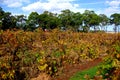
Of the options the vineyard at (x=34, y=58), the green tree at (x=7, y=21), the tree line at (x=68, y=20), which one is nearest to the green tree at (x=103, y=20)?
the tree line at (x=68, y=20)

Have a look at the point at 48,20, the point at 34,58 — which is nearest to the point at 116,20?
the point at 48,20

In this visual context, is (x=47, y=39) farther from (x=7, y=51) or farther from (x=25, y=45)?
(x=7, y=51)

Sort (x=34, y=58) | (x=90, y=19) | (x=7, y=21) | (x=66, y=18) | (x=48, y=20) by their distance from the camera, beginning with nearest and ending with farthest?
(x=34, y=58) < (x=7, y=21) < (x=48, y=20) < (x=66, y=18) < (x=90, y=19)

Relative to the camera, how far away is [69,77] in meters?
12.1

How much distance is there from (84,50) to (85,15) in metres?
59.9

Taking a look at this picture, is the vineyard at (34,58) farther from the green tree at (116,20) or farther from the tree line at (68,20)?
the green tree at (116,20)

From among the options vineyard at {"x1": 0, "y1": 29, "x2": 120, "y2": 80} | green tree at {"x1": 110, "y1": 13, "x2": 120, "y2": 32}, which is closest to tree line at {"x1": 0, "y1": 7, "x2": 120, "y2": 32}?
green tree at {"x1": 110, "y1": 13, "x2": 120, "y2": 32}

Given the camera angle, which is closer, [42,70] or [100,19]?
[42,70]

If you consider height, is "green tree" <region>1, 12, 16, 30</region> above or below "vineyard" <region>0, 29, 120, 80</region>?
above

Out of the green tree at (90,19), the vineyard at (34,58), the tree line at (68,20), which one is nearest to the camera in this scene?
the vineyard at (34,58)

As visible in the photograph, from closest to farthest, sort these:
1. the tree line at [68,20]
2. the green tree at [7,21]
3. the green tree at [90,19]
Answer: the green tree at [7,21]
the tree line at [68,20]
the green tree at [90,19]

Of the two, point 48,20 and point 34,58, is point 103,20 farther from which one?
point 34,58

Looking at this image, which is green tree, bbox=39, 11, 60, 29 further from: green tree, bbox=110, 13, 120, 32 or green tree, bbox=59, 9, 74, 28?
green tree, bbox=110, 13, 120, 32

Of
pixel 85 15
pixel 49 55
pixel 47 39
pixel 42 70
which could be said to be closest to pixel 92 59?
pixel 47 39
